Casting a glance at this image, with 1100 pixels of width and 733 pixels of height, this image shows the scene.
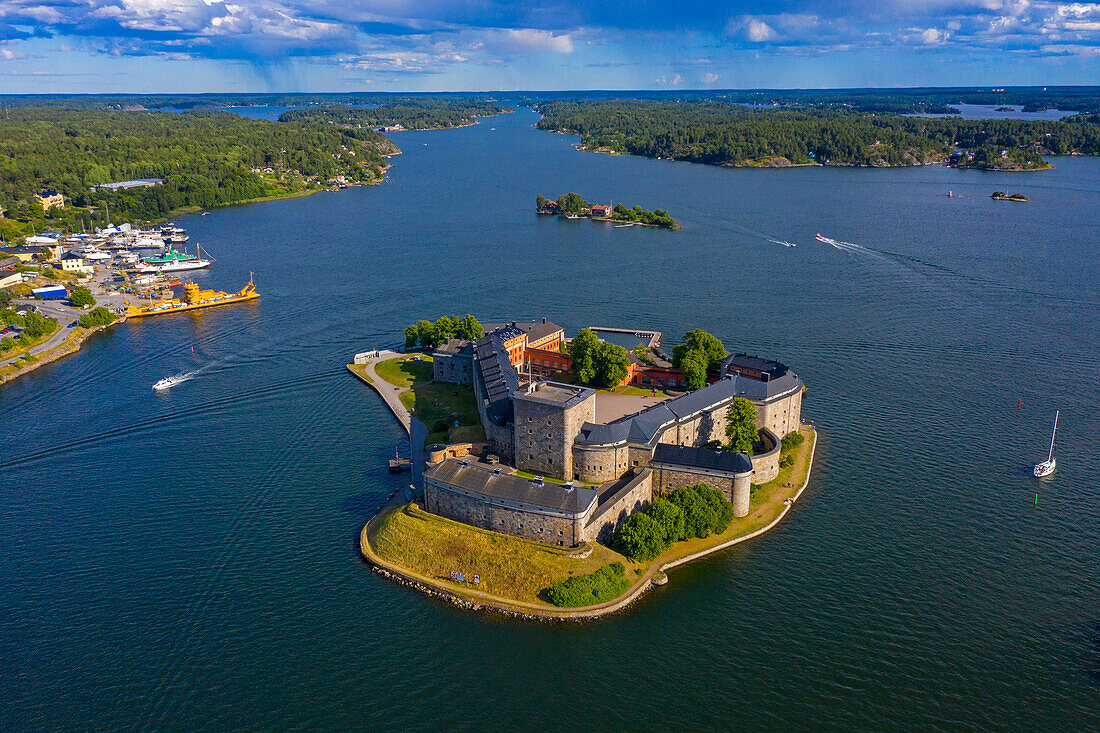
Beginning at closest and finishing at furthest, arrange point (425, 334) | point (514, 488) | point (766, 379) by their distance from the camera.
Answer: point (514, 488) → point (766, 379) → point (425, 334)

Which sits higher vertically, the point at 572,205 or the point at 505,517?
the point at 572,205

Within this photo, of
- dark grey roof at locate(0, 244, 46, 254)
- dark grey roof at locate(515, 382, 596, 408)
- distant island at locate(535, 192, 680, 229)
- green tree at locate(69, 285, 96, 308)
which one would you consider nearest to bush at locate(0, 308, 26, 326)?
green tree at locate(69, 285, 96, 308)

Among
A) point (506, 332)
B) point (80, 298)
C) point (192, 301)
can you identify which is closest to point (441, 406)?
point (506, 332)

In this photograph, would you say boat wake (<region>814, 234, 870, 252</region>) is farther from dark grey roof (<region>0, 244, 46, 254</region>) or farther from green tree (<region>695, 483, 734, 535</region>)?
dark grey roof (<region>0, 244, 46, 254</region>)

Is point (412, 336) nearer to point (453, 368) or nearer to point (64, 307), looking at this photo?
point (453, 368)

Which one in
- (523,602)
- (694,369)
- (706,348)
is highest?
(706,348)

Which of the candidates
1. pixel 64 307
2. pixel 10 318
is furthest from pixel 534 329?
pixel 64 307

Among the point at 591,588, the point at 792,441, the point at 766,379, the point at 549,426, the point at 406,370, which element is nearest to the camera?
the point at 591,588

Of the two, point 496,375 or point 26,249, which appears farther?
point 26,249
